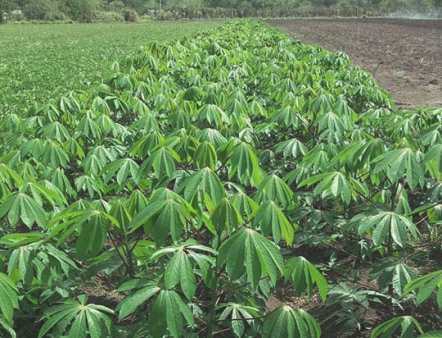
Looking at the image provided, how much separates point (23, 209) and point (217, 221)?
70cm

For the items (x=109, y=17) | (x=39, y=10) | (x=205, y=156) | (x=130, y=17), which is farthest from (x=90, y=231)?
(x=109, y=17)

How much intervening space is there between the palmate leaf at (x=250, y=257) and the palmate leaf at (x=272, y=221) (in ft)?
0.72

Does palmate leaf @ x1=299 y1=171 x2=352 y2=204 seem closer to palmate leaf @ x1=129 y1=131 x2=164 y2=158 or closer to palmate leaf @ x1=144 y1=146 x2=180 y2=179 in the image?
palmate leaf @ x1=144 y1=146 x2=180 y2=179

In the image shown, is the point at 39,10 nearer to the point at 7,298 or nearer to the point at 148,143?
the point at 148,143

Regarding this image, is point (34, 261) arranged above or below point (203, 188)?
below

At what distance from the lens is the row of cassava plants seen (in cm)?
162

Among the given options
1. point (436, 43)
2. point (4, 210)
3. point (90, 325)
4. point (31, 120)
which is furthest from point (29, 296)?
point (436, 43)

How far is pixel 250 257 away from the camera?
150 cm

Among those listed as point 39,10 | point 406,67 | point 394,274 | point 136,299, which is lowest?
point 39,10

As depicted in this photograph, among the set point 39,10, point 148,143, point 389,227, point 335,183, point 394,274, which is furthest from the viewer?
point 39,10

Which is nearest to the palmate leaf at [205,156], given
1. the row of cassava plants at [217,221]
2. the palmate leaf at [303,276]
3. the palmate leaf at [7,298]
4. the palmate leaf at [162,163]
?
the row of cassava plants at [217,221]

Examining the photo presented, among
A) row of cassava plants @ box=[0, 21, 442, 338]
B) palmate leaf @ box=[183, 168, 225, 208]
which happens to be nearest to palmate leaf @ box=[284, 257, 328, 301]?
row of cassava plants @ box=[0, 21, 442, 338]

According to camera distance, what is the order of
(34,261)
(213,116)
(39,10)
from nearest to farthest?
(34,261) → (213,116) → (39,10)

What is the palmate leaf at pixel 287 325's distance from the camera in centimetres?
160
